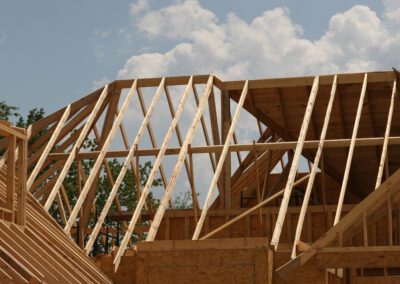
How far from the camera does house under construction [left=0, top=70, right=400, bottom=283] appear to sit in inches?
636

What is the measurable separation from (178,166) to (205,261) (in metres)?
4.03

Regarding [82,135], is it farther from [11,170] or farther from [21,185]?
[11,170]

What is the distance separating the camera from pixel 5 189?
15531 mm

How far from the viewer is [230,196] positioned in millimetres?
23453

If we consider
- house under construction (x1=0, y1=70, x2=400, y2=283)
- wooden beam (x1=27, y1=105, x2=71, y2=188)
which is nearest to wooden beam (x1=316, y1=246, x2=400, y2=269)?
house under construction (x1=0, y1=70, x2=400, y2=283)

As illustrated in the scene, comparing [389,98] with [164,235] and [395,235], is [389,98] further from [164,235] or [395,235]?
[164,235]

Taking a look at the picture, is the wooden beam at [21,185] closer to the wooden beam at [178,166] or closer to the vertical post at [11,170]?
the vertical post at [11,170]

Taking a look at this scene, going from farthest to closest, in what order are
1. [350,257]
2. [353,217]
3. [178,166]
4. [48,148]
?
[48,148] < [178,166] < [353,217] < [350,257]

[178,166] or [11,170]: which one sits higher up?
[178,166]

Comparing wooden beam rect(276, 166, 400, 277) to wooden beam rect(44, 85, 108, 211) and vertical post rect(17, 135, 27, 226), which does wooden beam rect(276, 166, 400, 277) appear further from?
wooden beam rect(44, 85, 108, 211)

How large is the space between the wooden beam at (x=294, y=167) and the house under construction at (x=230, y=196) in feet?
0.09

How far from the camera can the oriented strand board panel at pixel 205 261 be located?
671 inches

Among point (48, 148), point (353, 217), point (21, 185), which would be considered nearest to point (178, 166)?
point (48, 148)

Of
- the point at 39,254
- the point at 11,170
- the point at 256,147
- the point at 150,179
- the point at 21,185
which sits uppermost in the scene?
the point at 256,147
